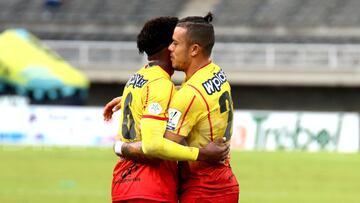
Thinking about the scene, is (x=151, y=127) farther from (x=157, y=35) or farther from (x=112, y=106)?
(x=112, y=106)

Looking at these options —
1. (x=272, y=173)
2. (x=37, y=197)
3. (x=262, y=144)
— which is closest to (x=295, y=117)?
(x=262, y=144)

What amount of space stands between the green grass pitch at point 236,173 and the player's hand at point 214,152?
29.8 feet

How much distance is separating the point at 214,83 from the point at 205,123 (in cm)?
26

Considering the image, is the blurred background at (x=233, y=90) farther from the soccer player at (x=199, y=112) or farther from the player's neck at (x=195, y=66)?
the player's neck at (x=195, y=66)

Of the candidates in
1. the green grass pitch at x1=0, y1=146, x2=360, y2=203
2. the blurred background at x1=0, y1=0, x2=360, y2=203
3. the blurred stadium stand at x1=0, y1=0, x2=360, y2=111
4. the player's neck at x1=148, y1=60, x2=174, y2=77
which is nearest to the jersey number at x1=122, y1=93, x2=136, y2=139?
the player's neck at x1=148, y1=60, x2=174, y2=77

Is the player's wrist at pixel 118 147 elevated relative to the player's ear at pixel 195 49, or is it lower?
lower

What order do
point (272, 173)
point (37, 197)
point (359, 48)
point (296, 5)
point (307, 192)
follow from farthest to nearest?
point (296, 5) → point (359, 48) → point (272, 173) → point (307, 192) → point (37, 197)

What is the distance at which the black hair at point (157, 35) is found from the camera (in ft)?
22.8

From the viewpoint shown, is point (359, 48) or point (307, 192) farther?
point (359, 48)

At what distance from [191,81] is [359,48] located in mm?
29097

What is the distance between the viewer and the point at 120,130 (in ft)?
23.3

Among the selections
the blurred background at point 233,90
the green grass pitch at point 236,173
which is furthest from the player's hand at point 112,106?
the blurred background at point 233,90

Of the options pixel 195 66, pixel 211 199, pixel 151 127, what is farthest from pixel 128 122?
pixel 211 199

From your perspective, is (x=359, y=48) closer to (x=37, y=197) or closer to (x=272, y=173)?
(x=272, y=173)
